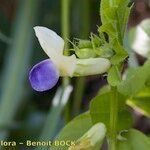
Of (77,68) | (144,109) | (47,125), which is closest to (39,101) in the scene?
(47,125)

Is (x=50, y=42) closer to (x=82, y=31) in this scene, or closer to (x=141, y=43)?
(x=141, y=43)

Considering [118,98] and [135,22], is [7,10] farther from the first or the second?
[118,98]

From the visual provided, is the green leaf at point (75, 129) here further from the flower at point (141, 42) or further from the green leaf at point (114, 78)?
the flower at point (141, 42)

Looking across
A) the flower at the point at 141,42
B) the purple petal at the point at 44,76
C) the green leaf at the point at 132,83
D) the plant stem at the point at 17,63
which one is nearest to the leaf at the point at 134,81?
the green leaf at the point at 132,83

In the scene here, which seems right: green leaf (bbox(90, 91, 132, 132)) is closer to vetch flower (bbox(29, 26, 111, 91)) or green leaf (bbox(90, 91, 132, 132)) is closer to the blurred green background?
vetch flower (bbox(29, 26, 111, 91))

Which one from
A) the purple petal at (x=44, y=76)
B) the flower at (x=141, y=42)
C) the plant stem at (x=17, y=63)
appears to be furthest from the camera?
the plant stem at (x=17, y=63)

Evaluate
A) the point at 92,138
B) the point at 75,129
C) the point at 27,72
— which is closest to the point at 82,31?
the point at 27,72

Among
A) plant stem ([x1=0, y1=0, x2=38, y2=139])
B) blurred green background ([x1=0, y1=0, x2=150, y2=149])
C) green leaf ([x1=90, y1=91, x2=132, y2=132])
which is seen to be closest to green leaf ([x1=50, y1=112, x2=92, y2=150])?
green leaf ([x1=90, y1=91, x2=132, y2=132])
